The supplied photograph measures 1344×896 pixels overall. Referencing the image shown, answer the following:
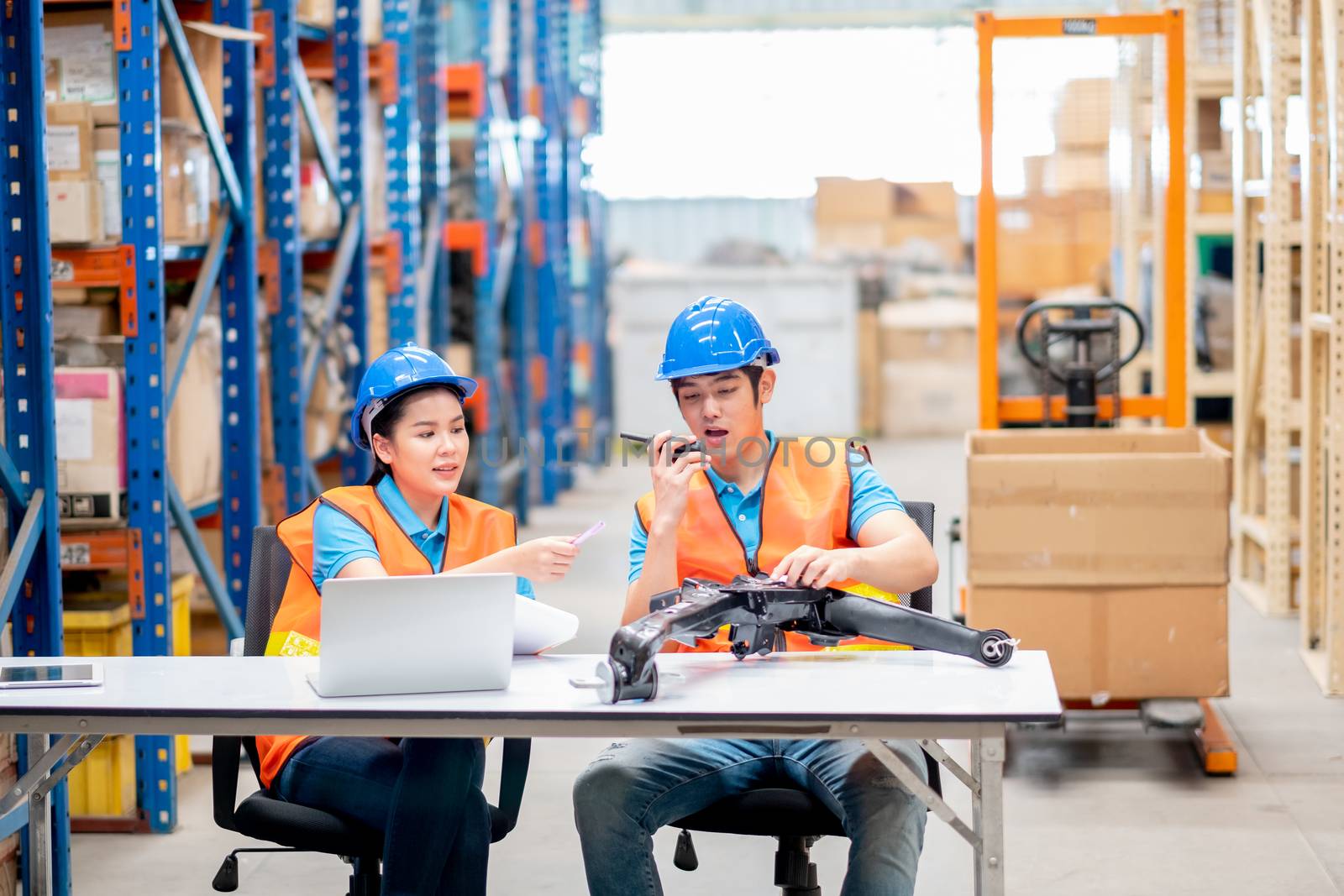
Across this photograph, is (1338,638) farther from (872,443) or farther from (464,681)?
(872,443)

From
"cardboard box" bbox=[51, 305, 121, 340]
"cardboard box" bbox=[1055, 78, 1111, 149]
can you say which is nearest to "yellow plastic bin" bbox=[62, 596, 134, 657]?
"cardboard box" bbox=[51, 305, 121, 340]

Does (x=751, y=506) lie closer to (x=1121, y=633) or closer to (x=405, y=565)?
(x=405, y=565)

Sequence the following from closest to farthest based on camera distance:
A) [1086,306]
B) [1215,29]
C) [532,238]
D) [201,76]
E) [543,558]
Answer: [543,558] → [201,76] → [1086,306] → [1215,29] → [532,238]

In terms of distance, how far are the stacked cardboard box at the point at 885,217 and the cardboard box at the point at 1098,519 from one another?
41.6ft

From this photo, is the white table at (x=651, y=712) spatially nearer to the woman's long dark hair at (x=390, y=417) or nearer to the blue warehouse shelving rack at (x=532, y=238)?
the woman's long dark hair at (x=390, y=417)

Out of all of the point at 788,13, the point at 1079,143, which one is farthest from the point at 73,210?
the point at 788,13

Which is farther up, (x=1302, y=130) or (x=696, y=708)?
(x=1302, y=130)

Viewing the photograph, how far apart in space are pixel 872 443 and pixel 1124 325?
4.55 metres

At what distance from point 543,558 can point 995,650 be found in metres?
0.83

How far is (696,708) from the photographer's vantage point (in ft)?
7.95

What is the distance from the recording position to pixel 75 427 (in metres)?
4.40

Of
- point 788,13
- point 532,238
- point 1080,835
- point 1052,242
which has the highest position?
point 788,13

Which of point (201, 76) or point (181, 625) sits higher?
point (201, 76)

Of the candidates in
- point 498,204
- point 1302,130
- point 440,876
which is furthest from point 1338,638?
point 498,204
